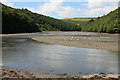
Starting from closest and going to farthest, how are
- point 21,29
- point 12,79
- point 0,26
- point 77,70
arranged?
point 12,79
point 77,70
point 0,26
point 21,29

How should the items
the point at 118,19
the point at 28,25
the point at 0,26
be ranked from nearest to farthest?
the point at 0,26
the point at 118,19
the point at 28,25

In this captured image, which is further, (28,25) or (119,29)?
(28,25)

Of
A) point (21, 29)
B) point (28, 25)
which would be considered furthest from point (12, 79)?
point (28, 25)

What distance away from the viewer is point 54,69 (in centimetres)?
1652

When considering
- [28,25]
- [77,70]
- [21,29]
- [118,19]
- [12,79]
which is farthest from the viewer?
[28,25]

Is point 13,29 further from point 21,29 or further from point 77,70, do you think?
point 77,70

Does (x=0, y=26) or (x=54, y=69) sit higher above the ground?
(x=0, y=26)

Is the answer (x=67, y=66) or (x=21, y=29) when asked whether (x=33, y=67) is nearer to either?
(x=67, y=66)

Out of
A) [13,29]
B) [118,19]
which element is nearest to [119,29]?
[118,19]

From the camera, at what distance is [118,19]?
363ft

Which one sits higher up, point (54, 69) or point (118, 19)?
point (118, 19)

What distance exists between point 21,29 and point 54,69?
110 meters

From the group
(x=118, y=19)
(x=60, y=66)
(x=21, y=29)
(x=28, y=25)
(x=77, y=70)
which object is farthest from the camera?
(x=28, y=25)

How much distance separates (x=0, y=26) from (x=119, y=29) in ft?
192
